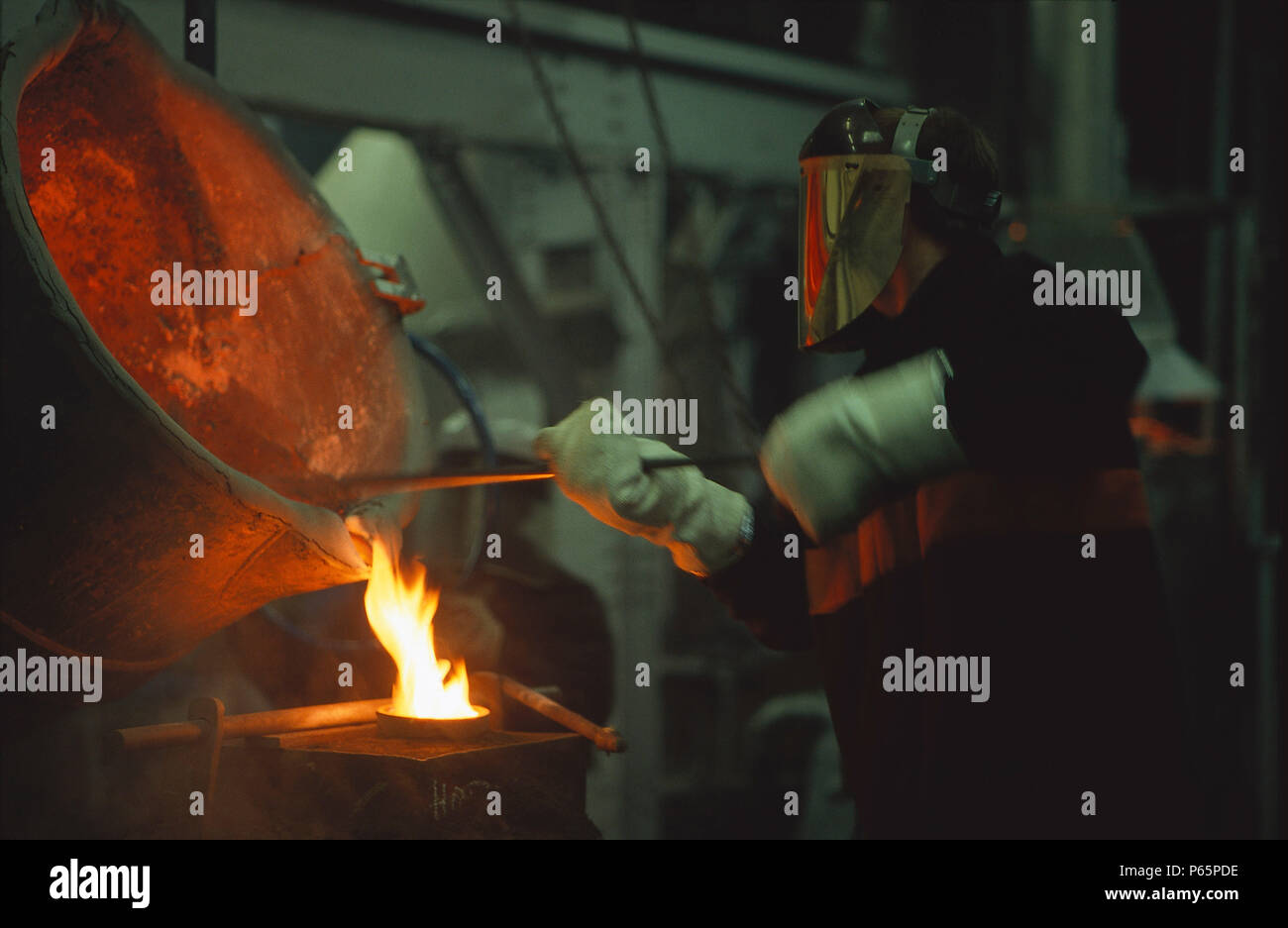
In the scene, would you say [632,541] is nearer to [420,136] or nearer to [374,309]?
[420,136]

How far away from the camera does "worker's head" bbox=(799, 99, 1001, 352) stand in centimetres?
185

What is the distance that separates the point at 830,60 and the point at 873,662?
11.9 ft

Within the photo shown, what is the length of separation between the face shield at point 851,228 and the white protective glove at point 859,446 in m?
0.25

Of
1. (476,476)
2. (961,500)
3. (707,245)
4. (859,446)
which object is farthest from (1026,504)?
(707,245)

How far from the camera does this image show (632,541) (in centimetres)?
430

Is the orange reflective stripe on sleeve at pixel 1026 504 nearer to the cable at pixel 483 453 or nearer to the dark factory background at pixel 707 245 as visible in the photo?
the cable at pixel 483 453

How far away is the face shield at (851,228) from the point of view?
1.85 metres

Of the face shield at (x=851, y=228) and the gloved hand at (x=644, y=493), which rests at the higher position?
the face shield at (x=851, y=228)

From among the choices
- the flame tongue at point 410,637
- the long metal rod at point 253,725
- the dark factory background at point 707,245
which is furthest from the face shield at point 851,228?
the dark factory background at point 707,245

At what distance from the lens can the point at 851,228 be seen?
6.15 ft

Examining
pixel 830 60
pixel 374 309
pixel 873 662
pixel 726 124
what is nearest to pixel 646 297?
pixel 726 124

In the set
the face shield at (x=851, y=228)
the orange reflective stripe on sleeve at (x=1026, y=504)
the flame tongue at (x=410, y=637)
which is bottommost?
the flame tongue at (x=410, y=637)

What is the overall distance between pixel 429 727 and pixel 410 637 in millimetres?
232

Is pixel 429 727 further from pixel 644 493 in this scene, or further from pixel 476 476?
Result: pixel 644 493
